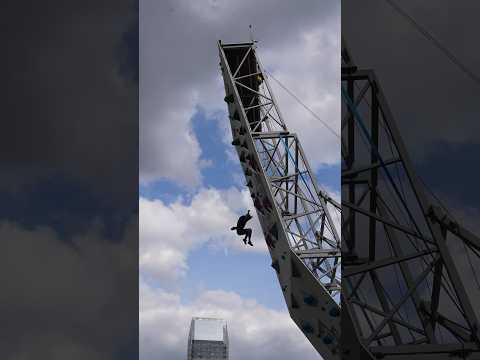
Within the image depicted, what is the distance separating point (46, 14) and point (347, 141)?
7.87 feet

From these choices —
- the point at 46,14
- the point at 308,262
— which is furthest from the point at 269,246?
the point at 46,14

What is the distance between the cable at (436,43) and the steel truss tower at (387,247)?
50cm

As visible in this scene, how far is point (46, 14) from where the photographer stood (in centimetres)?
309

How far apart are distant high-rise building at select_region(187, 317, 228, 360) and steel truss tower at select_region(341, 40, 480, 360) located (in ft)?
205

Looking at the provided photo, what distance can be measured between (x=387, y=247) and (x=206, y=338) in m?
65.6

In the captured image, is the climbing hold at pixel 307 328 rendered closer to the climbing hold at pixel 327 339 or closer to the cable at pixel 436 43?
the climbing hold at pixel 327 339

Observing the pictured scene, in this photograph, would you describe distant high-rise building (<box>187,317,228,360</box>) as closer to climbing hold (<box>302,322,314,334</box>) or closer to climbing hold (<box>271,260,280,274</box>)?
climbing hold (<box>271,260,280,274</box>)

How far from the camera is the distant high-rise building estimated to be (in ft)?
212

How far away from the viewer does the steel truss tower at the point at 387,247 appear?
3336 mm

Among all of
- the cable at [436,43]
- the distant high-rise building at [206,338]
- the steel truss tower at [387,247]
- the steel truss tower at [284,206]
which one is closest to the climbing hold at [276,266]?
the steel truss tower at [284,206]

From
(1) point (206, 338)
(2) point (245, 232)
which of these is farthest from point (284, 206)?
(1) point (206, 338)

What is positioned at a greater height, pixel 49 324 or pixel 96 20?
pixel 96 20

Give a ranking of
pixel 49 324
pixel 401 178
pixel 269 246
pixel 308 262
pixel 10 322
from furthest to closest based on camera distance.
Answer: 1. pixel 269 246
2. pixel 308 262
3. pixel 401 178
4. pixel 49 324
5. pixel 10 322

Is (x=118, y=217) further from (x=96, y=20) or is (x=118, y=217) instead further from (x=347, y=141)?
(x=347, y=141)
